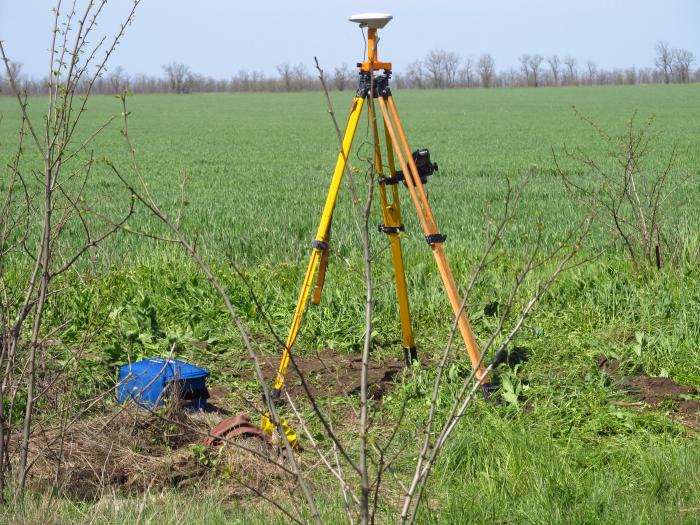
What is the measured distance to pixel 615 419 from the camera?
410 centimetres

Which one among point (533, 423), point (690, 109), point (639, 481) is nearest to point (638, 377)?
point (533, 423)

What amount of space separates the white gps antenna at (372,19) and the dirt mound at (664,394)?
85.4 inches

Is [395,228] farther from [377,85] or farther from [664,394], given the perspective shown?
[664,394]

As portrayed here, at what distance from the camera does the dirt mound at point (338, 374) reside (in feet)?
15.4

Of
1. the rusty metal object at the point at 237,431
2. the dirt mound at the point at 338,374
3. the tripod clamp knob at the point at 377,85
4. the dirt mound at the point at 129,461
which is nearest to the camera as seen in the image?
the dirt mound at the point at 129,461

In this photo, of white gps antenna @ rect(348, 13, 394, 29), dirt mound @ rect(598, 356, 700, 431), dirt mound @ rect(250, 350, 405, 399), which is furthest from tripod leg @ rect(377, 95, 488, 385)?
dirt mound @ rect(598, 356, 700, 431)

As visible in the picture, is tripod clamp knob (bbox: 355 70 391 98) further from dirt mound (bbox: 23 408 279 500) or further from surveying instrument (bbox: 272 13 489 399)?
dirt mound (bbox: 23 408 279 500)

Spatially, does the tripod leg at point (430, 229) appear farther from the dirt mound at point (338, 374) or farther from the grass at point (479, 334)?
the dirt mound at point (338, 374)

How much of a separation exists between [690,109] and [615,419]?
45876mm

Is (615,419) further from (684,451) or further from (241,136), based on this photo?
(241,136)

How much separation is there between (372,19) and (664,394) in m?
2.36

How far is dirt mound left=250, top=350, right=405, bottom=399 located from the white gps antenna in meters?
1.75

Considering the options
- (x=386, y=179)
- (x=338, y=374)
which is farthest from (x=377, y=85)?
(x=338, y=374)

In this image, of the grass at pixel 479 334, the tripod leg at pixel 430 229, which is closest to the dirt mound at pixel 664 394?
the grass at pixel 479 334
